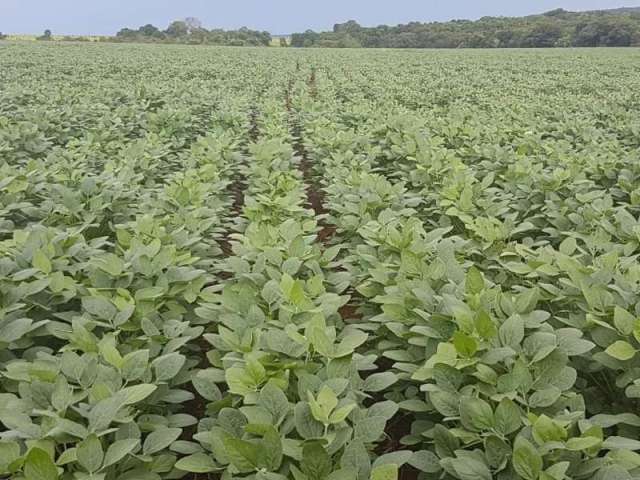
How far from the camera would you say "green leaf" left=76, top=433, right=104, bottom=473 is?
1.31 metres

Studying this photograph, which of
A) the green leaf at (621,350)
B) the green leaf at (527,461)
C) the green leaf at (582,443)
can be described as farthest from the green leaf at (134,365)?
the green leaf at (621,350)

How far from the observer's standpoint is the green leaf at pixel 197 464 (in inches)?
56.9

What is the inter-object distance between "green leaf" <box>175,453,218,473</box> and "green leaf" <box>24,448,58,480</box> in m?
0.31

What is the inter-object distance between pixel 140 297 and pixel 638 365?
1.75 m

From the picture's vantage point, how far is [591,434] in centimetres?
141

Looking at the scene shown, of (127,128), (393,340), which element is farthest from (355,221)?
(127,128)

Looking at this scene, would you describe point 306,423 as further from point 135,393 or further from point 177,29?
point 177,29

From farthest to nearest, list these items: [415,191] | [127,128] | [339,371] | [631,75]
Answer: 1. [631,75]
2. [127,128]
3. [415,191]
4. [339,371]

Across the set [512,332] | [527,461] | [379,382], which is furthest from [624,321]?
[379,382]

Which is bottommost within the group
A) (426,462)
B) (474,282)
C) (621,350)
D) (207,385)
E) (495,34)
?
(426,462)

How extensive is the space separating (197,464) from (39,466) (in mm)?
392

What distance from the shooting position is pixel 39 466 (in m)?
1.24

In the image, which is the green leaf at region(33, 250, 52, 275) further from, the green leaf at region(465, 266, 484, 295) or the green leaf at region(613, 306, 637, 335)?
the green leaf at region(613, 306, 637, 335)

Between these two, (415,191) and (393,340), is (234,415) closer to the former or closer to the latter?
(393,340)
